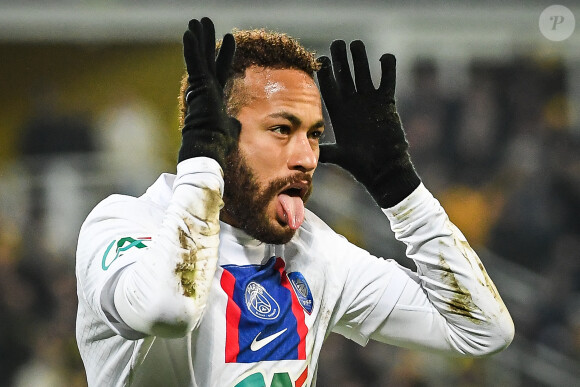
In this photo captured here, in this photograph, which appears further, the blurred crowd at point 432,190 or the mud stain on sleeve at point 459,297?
the blurred crowd at point 432,190

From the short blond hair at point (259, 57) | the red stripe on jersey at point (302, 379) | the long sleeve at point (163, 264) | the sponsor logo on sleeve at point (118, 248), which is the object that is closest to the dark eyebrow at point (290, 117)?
the short blond hair at point (259, 57)

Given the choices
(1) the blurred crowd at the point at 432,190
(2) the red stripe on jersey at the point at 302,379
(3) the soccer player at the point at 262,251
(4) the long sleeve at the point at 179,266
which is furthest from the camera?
(1) the blurred crowd at the point at 432,190

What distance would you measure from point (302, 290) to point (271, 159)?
40 cm

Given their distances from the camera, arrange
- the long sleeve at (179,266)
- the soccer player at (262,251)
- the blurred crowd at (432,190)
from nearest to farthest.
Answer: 1. the long sleeve at (179,266)
2. the soccer player at (262,251)
3. the blurred crowd at (432,190)

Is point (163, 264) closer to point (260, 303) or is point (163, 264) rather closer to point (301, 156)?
point (260, 303)

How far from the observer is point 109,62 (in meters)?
8.92

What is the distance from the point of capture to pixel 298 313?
2439 mm

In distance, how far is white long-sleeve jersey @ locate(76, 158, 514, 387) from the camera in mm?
1963

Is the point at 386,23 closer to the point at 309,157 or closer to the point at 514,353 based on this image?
the point at 514,353

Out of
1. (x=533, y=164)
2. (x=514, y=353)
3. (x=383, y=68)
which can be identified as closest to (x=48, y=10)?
(x=533, y=164)

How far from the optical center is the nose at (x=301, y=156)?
239 centimetres

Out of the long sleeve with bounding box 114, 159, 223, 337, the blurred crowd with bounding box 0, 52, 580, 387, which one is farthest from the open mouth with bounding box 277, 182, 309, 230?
the blurred crowd with bounding box 0, 52, 580, 387

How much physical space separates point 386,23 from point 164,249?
259 inches

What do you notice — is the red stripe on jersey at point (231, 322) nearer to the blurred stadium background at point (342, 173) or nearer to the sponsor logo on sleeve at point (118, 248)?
the sponsor logo on sleeve at point (118, 248)
